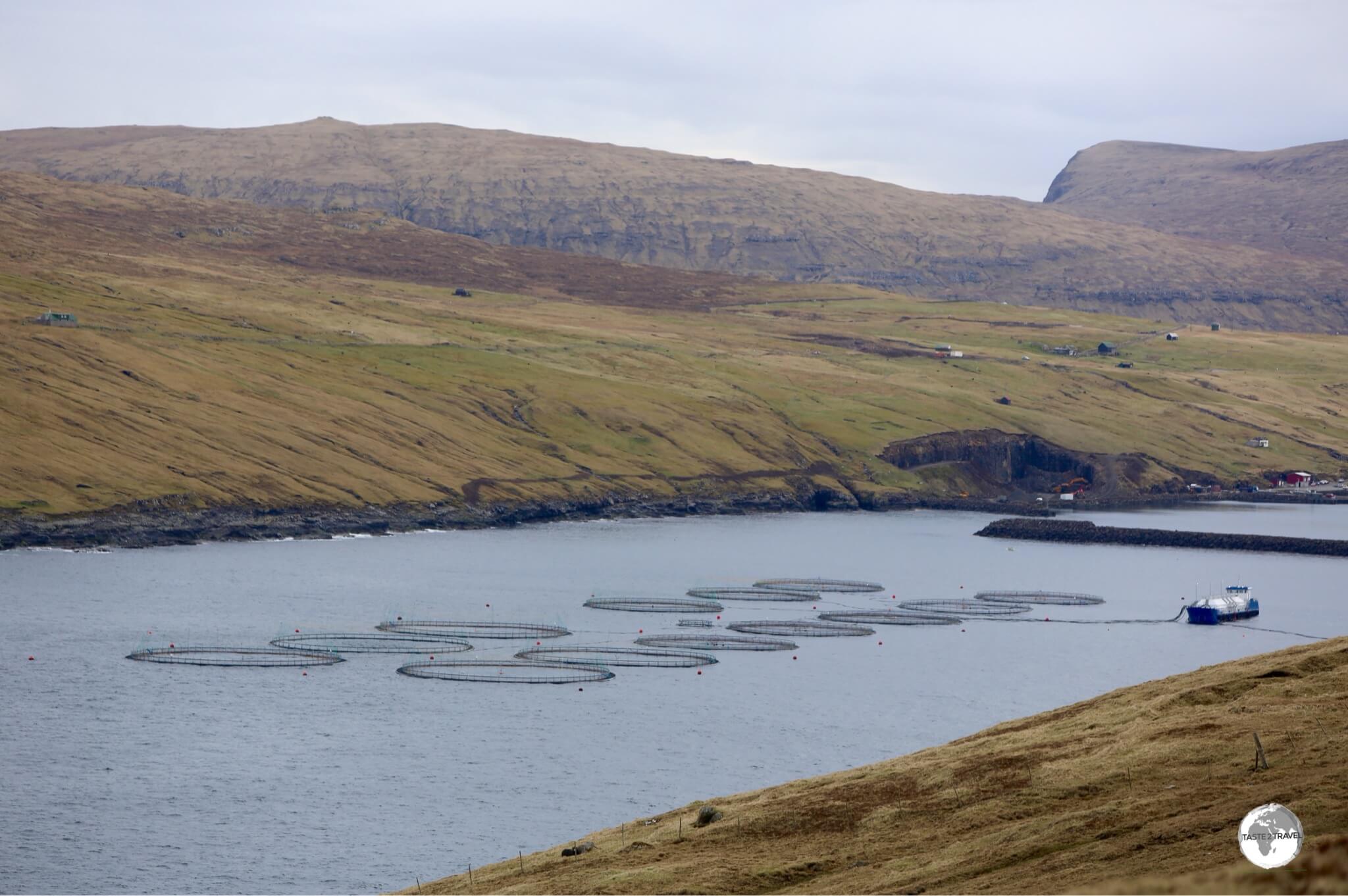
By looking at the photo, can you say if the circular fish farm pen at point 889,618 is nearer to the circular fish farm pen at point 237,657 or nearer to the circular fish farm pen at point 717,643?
the circular fish farm pen at point 717,643

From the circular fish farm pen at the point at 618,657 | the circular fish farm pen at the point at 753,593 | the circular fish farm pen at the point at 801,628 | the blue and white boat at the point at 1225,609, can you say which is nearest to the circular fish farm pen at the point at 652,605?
the circular fish farm pen at the point at 753,593

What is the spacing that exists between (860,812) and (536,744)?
1984 inches

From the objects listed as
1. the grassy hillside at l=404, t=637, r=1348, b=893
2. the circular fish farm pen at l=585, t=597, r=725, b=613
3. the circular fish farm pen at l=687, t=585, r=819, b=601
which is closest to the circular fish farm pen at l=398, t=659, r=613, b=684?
the circular fish farm pen at l=585, t=597, r=725, b=613

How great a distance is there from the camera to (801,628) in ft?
494

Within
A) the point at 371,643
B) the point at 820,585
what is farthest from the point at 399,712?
the point at 820,585

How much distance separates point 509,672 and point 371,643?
1559 cm

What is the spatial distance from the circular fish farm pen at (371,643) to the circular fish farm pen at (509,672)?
5.24m

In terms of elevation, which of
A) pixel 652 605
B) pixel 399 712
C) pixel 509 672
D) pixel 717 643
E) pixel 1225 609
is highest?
pixel 399 712

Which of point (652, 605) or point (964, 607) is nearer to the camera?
point (652, 605)

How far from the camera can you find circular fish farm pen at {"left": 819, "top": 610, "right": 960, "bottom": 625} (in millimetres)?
158375

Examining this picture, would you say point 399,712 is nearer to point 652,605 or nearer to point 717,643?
point 717,643

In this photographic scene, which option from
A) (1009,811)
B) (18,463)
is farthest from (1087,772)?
(18,463)

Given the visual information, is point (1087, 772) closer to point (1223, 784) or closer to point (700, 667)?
point (1223, 784)

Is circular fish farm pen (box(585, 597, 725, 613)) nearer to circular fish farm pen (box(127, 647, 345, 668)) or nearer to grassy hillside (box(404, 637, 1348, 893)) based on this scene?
circular fish farm pen (box(127, 647, 345, 668))
